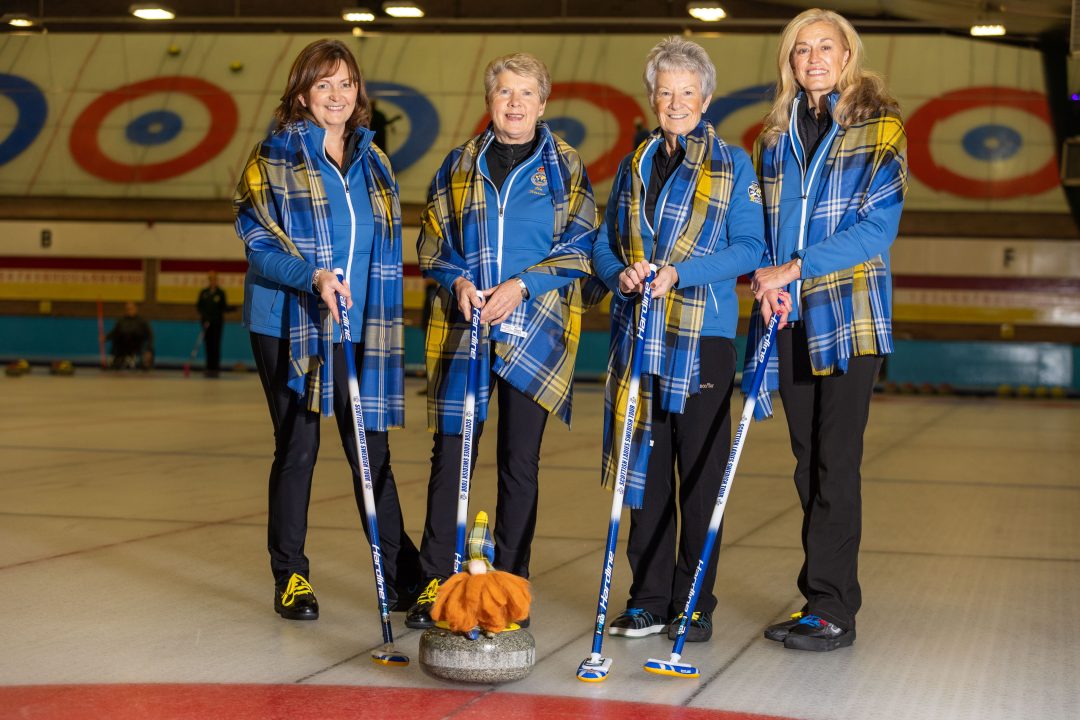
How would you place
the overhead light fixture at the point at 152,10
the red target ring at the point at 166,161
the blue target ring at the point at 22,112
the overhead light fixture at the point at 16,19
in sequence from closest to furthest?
the overhead light fixture at the point at 152,10 → the overhead light fixture at the point at 16,19 → the red target ring at the point at 166,161 → the blue target ring at the point at 22,112

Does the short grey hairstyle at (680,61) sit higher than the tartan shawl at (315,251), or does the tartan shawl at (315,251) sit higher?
the short grey hairstyle at (680,61)

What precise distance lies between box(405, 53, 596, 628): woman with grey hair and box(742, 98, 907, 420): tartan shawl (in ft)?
1.92

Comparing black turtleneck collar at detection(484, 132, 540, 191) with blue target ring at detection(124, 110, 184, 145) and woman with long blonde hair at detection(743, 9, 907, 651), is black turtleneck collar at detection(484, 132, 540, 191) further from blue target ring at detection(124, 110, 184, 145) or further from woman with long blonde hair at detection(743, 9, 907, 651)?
blue target ring at detection(124, 110, 184, 145)

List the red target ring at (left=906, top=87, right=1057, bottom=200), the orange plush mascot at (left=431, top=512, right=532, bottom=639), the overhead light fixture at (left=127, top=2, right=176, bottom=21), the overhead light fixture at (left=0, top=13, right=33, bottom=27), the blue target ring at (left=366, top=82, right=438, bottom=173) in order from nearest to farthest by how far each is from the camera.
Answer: the orange plush mascot at (left=431, top=512, right=532, bottom=639), the overhead light fixture at (left=127, top=2, right=176, bottom=21), the red target ring at (left=906, top=87, right=1057, bottom=200), the overhead light fixture at (left=0, top=13, right=33, bottom=27), the blue target ring at (left=366, top=82, right=438, bottom=173)

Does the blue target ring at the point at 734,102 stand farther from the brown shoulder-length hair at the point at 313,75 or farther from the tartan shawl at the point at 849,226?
the tartan shawl at the point at 849,226

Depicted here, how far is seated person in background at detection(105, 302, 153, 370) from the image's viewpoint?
21.5m

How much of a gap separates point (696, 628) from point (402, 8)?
18.2 metres

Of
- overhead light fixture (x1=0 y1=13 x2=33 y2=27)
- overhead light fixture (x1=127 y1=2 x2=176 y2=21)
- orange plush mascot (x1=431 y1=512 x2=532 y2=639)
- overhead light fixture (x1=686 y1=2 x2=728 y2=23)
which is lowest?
orange plush mascot (x1=431 y1=512 x2=532 y2=639)

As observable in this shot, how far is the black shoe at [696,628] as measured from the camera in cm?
390

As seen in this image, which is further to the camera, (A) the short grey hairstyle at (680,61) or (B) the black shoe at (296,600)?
(B) the black shoe at (296,600)

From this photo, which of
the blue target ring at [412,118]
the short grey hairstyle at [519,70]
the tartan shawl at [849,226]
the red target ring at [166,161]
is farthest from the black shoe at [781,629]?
the red target ring at [166,161]

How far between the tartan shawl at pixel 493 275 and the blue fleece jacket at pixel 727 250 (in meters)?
0.15

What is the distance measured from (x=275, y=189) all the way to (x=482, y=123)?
20153 millimetres

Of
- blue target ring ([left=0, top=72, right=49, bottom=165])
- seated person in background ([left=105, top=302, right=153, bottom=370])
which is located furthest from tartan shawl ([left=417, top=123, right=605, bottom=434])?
blue target ring ([left=0, top=72, right=49, bottom=165])
